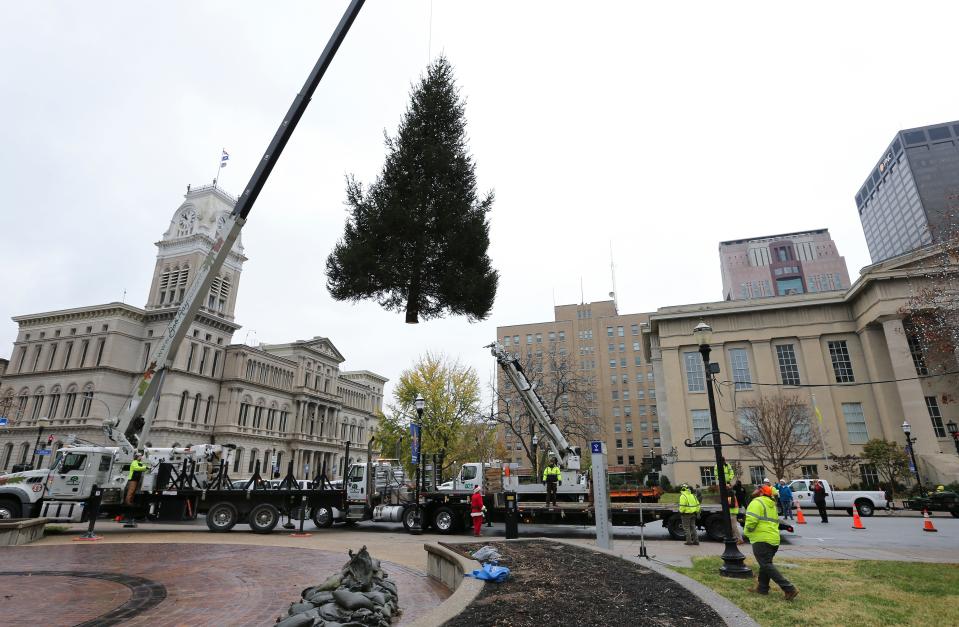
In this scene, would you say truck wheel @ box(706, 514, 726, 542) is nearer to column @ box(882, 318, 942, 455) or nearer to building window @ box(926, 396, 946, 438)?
column @ box(882, 318, 942, 455)

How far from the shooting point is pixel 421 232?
26.8 ft

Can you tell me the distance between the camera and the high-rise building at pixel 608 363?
88.7 meters

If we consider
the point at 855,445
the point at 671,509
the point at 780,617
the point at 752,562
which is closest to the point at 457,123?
the point at 780,617

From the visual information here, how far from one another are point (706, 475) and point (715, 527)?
96.9ft

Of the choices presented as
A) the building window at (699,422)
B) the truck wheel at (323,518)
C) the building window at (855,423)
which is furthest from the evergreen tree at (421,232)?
the building window at (855,423)

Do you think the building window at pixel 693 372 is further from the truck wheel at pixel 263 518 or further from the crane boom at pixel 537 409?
the truck wheel at pixel 263 518

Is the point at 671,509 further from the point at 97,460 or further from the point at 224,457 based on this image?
the point at 97,460

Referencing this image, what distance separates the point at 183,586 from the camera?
8.23 metres

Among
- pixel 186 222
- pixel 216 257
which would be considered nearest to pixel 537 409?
pixel 216 257

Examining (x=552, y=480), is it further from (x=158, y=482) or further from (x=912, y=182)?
(x=912, y=182)

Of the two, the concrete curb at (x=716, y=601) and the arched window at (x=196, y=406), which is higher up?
the arched window at (x=196, y=406)

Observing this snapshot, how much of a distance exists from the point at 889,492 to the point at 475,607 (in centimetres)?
3802

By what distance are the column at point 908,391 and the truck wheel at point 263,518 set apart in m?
41.4

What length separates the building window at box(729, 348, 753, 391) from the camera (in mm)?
43094
